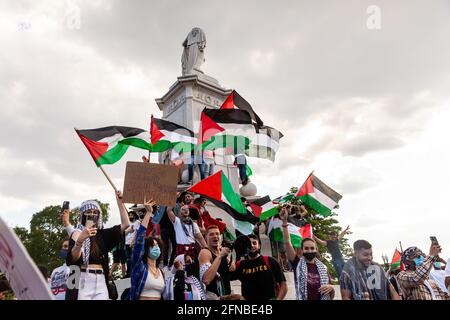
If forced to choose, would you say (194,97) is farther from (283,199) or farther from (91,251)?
(91,251)

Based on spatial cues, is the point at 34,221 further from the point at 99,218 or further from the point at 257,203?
the point at 99,218

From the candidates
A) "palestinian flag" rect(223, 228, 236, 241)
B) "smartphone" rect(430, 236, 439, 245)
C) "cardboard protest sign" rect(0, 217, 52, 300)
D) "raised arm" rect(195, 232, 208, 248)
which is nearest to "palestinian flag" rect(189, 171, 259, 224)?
"raised arm" rect(195, 232, 208, 248)

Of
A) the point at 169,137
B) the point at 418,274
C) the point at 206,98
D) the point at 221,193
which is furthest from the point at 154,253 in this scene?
the point at 206,98

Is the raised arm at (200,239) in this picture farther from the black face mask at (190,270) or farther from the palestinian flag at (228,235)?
the palestinian flag at (228,235)

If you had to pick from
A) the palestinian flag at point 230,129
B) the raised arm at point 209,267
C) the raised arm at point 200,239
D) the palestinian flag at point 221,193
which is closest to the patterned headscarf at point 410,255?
the raised arm at point 209,267

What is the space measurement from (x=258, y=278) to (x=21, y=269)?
10.5 feet

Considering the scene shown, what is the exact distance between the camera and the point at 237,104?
1016cm

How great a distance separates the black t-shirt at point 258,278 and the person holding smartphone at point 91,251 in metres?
1.73

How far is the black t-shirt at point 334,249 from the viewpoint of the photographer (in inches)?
237

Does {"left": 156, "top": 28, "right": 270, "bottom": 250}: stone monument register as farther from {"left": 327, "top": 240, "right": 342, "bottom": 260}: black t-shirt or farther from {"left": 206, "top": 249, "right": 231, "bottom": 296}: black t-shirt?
{"left": 206, "top": 249, "right": 231, "bottom": 296}: black t-shirt

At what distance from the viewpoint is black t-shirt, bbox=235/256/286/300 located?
4.46 metres
